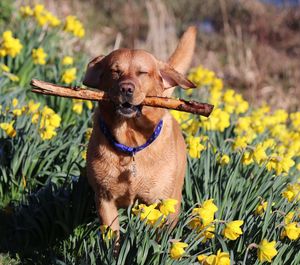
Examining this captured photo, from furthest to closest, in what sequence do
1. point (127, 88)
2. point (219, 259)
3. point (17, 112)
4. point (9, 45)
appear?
1. point (9, 45)
2. point (17, 112)
3. point (127, 88)
4. point (219, 259)

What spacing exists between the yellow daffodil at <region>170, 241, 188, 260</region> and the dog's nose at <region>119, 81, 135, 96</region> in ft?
2.91

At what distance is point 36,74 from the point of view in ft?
21.3

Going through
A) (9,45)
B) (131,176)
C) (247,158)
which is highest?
(9,45)

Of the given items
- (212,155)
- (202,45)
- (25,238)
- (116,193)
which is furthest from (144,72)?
(202,45)

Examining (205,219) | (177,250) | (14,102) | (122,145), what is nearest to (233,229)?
(205,219)

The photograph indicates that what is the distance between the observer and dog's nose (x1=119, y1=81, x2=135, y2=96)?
3629 mm

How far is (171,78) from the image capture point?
412 cm

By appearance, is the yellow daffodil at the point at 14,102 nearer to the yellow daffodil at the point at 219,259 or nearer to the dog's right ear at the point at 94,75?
the dog's right ear at the point at 94,75

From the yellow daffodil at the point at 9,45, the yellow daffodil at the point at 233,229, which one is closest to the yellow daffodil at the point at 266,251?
the yellow daffodil at the point at 233,229

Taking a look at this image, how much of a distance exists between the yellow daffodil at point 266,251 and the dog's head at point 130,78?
1.06m

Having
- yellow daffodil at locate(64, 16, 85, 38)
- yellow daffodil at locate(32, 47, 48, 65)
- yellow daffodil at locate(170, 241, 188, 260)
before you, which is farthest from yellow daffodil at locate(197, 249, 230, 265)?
yellow daffodil at locate(64, 16, 85, 38)

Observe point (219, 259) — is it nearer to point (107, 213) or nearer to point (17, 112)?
point (107, 213)

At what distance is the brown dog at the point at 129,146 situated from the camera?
386cm

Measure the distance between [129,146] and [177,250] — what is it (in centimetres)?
85
